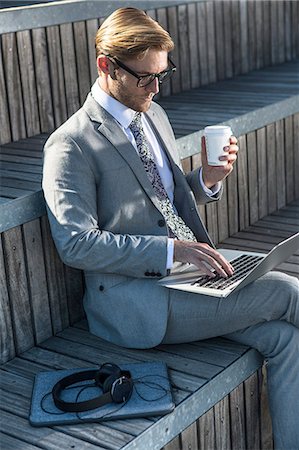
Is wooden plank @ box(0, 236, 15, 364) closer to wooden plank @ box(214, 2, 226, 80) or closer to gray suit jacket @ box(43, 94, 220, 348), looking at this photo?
gray suit jacket @ box(43, 94, 220, 348)

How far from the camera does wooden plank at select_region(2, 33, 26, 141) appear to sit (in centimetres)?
335

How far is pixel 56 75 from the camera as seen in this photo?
356cm

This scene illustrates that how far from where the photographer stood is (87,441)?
2.19 m

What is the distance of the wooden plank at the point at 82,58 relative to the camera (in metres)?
3.63

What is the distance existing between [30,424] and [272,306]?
762 millimetres

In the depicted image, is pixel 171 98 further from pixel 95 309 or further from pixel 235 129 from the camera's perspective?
pixel 95 309

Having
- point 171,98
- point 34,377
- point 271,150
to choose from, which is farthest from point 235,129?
point 34,377

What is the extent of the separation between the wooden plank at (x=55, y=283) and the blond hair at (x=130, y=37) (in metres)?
0.56

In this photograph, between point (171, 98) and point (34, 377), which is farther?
point (171, 98)

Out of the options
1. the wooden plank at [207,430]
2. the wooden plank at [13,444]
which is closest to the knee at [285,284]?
the wooden plank at [207,430]

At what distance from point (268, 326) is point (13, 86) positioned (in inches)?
56.4

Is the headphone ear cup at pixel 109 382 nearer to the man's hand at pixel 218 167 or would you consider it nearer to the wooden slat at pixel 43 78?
the man's hand at pixel 218 167

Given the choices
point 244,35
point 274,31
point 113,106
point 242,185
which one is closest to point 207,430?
point 113,106

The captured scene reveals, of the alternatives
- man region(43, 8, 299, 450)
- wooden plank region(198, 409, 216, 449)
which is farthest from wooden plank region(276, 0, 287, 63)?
wooden plank region(198, 409, 216, 449)
